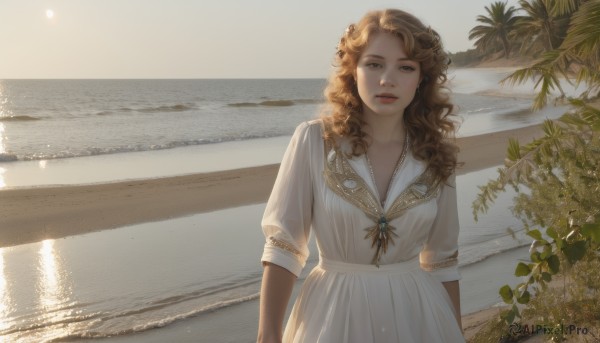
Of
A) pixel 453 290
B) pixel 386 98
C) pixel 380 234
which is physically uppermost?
pixel 386 98

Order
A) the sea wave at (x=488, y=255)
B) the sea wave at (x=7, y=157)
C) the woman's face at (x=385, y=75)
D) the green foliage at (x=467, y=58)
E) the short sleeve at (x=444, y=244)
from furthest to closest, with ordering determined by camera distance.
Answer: the green foliage at (x=467, y=58)
the sea wave at (x=7, y=157)
the sea wave at (x=488, y=255)
the short sleeve at (x=444, y=244)
the woman's face at (x=385, y=75)

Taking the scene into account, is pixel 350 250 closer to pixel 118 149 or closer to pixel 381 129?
pixel 381 129

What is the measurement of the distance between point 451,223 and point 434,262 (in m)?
0.14

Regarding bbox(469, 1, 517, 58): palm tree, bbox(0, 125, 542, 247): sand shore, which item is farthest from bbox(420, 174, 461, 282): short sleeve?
bbox(469, 1, 517, 58): palm tree

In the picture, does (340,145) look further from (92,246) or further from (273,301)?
(92,246)

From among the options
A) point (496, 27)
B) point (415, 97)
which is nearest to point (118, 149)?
point (415, 97)

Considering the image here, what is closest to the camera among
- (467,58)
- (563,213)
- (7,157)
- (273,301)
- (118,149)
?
(273,301)

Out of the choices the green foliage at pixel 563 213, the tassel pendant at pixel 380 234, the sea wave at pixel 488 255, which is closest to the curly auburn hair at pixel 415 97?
the tassel pendant at pixel 380 234

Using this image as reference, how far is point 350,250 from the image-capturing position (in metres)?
2.18

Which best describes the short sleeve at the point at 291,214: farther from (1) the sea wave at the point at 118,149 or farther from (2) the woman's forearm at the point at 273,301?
(1) the sea wave at the point at 118,149

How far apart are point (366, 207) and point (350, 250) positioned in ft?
0.45

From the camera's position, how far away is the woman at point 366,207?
2.14 metres

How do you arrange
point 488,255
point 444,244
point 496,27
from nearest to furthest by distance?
point 444,244, point 488,255, point 496,27

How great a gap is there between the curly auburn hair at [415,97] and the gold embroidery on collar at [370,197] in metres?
0.07
